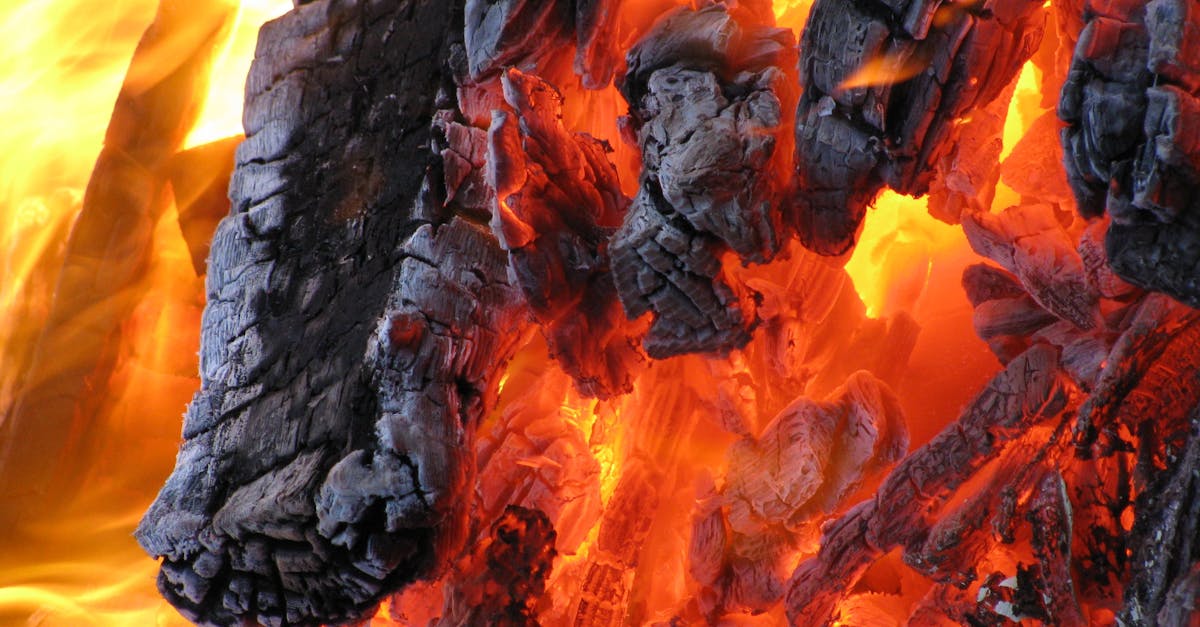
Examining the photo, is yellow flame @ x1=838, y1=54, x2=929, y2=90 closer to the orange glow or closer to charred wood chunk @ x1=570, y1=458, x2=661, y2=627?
the orange glow

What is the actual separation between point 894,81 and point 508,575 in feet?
4.09

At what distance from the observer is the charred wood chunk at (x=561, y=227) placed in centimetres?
169

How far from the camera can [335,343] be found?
1829mm

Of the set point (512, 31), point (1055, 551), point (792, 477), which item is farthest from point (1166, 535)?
point (512, 31)

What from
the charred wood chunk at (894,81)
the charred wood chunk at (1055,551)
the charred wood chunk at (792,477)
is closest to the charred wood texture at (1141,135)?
the charred wood chunk at (894,81)

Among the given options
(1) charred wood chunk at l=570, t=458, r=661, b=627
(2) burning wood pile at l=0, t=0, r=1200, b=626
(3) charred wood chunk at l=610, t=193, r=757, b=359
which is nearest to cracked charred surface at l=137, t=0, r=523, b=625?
(2) burning wood pile at l=0, t=0, r=1200, b=626

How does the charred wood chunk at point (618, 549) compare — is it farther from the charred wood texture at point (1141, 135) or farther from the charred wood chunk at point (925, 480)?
the charred wood texture at point (1141, 135)

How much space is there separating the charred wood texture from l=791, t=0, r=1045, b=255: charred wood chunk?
168mm

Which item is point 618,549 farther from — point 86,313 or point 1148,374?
point 86,313

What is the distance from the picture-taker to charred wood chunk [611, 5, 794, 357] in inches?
61.6

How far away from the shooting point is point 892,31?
1.42m

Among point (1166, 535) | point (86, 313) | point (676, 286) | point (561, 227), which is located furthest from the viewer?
point (86, 313)

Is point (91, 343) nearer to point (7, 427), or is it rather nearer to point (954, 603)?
point (7, 427)

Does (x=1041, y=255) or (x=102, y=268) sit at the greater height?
(x=102, y=268)
